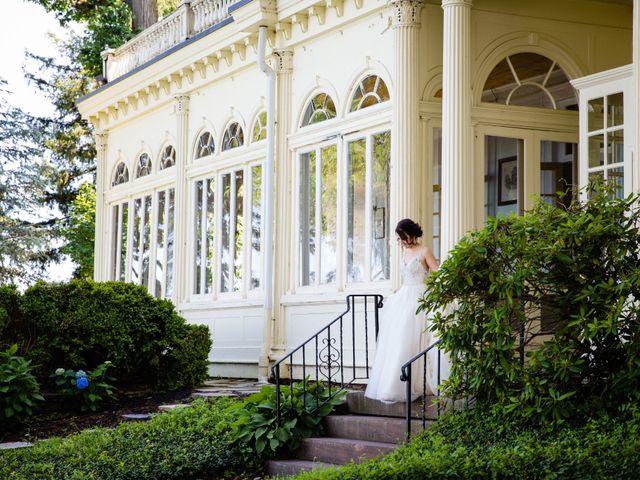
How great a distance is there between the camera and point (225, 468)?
10297 mm

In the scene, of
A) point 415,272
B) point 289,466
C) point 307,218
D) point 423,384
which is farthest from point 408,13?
point 289,466

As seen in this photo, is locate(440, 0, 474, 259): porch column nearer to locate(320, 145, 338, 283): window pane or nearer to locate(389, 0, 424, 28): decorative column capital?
locate(389, 0, 424, 28): decorative column capital

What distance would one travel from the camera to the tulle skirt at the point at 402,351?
10422 millimetres

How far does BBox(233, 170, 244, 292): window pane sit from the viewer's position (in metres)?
16.5

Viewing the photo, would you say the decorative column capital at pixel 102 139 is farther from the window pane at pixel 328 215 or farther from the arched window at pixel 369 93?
the arched window at pixel 369 93

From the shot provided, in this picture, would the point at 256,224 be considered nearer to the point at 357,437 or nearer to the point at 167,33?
the point at 167,33

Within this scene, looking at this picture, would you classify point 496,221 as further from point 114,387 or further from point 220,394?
point 114,387

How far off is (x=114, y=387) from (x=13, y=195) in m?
Answer: 15.3

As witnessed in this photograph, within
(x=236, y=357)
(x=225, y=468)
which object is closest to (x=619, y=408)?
(x=225, y=468)

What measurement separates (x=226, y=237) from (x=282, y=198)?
228 cm

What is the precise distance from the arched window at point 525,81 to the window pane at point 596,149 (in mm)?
1646

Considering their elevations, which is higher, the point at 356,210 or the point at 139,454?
the point at 356,210

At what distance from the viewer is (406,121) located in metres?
12.3

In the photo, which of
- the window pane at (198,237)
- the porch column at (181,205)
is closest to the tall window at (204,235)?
the window pane at (198,237)
